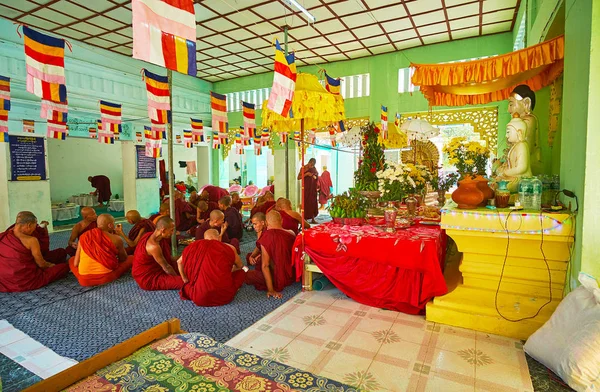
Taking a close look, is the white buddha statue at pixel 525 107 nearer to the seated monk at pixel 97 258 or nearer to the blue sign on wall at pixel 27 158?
the seated monk at pixel 97 258

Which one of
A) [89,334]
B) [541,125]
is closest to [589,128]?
[541,125]

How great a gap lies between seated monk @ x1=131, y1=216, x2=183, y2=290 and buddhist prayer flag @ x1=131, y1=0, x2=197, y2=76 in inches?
85.1

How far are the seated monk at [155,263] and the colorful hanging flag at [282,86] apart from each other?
2.08 metres

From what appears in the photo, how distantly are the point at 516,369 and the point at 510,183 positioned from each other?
187cm

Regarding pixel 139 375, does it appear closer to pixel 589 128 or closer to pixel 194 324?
pixel 194 324

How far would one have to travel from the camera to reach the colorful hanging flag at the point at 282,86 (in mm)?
3680

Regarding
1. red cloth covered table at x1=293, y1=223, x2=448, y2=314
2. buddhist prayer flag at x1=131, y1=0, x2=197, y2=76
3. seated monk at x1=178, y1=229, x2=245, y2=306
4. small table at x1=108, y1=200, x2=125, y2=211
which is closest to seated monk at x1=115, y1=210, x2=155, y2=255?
seated monk at x1=178, y1=229, x2=245, y2=306

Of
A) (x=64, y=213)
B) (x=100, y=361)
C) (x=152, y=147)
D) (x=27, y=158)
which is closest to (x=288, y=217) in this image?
(x=100, y=361)

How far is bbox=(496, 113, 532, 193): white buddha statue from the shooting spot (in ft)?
11.2

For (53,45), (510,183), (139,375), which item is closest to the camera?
(139,375)

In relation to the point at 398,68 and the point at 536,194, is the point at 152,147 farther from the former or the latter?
the point at 536,194

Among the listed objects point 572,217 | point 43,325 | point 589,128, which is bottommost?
point 43,325

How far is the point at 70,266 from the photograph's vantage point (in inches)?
190

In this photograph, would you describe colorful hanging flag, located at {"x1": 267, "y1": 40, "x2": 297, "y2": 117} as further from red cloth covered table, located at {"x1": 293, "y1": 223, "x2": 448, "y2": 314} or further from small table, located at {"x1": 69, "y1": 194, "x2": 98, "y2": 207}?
small table, located at {"x1": 69, "y1": 194, "x2": 98, "y2": 207}
